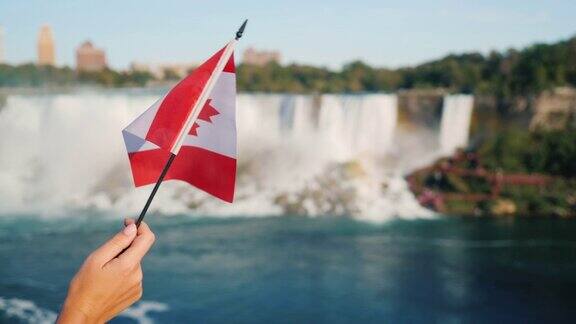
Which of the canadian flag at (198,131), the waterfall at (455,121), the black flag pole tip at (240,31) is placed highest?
the black flag pole tip at (240,31)

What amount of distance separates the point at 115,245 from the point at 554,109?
14.8 meters

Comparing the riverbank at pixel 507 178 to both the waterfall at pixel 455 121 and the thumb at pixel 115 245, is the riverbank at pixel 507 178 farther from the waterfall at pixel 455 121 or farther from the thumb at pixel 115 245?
the thumb at pixel 115 245

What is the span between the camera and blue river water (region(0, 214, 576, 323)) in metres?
5.98

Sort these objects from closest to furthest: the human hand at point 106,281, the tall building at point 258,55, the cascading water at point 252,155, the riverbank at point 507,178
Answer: the human hand at point 106,281
the riverbank at point 507,178
the cascading water at point 252,155
the tall building at point 258,55

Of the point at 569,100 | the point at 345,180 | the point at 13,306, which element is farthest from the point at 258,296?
the point at 569,100

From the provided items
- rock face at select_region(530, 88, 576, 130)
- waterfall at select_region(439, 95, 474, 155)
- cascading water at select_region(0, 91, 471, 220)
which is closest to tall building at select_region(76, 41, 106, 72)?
cascading water at select_region(0, 91, 471, 220)

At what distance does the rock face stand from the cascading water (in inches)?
61.8

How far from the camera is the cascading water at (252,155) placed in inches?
487

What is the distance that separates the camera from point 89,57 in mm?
23625

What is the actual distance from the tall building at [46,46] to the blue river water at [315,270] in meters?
13.6

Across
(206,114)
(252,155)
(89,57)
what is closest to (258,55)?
(89,57)

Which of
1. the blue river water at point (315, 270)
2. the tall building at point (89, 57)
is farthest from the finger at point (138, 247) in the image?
the tall building at point (89, 57)

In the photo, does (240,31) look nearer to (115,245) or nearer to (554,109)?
(115,245)

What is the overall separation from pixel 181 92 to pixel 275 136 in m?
13.9
